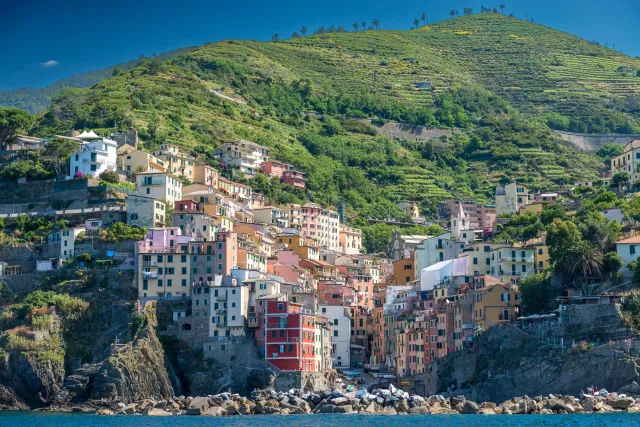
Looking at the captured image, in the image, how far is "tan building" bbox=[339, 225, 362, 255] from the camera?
431 ft

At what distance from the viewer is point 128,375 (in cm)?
8669

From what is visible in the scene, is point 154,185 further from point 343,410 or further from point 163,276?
point 343,410

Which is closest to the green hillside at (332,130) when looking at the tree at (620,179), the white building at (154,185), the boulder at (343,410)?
the white building at (154,185)

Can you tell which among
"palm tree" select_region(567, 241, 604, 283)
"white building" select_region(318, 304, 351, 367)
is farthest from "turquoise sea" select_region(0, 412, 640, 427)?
"white building" select_region(318, 304, 351, 367)

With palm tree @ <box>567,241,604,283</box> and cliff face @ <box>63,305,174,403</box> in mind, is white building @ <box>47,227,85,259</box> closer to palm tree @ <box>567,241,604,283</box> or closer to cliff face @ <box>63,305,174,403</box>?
cliff face @ <box>63,305,174,403</box>

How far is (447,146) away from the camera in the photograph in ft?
584

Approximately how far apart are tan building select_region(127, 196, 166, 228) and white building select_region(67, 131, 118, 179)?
9.26m

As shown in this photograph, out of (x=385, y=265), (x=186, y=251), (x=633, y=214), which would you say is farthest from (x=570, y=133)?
(x=186, y=251)

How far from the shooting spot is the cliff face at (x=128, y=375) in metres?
86.3

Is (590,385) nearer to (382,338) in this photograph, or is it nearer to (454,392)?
(454,392)

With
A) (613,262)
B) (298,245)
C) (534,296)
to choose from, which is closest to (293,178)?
(298,245)

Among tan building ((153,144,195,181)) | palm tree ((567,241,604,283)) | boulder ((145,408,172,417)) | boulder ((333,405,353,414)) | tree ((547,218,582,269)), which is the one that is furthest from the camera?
tan building ((153,144,195,181))

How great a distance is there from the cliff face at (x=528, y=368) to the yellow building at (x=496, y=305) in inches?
81.7

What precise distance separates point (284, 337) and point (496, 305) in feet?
54.1
